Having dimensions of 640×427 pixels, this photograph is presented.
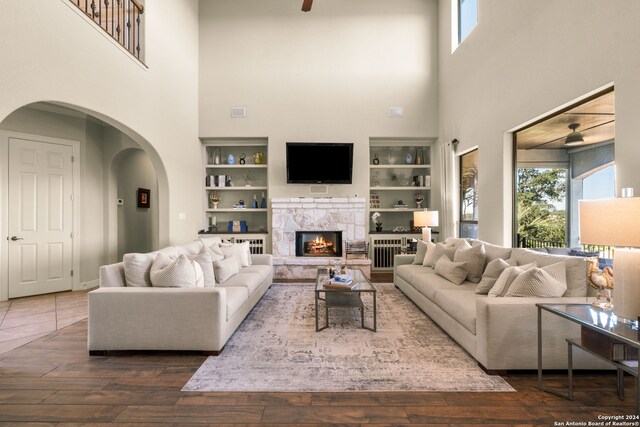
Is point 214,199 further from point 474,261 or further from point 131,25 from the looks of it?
point 474,261

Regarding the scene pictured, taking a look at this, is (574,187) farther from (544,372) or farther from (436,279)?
(544,372)

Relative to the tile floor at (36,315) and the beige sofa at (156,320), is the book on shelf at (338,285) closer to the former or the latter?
the beige sofa at (156,320)

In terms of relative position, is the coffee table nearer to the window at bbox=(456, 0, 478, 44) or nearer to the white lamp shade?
the white lamp shade

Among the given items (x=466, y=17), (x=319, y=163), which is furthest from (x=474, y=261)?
(x=466, y=17)

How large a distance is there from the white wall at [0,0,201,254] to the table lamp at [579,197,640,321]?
14.6ft

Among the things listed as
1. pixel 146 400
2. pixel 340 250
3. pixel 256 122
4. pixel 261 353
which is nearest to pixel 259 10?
pixel 256 122

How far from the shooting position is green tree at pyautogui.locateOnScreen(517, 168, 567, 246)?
159 inches

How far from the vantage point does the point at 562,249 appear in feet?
13.0

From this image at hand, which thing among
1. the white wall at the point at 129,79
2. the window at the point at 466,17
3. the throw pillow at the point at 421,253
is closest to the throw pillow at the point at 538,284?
the throw pillow at the point at 421,253

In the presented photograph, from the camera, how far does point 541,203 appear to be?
170 inches

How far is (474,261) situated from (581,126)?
1809mm

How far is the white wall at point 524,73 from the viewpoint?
293 cm

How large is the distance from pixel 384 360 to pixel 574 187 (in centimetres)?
286

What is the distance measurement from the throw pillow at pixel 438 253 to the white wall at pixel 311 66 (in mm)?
2689
